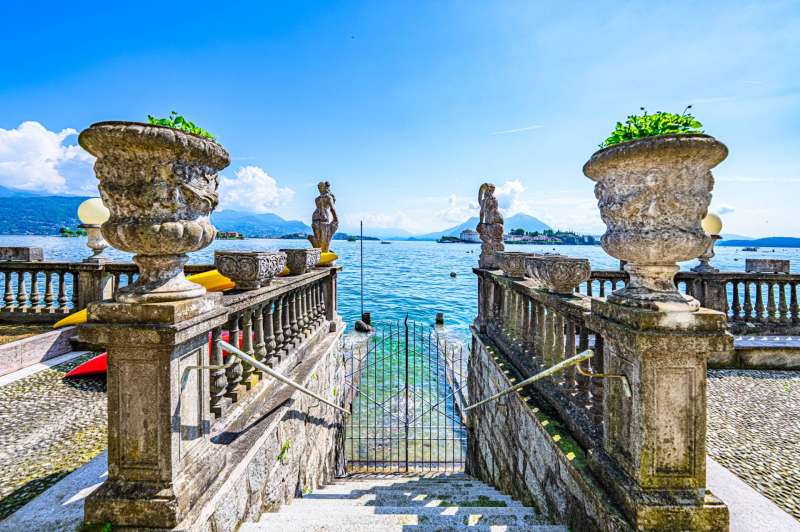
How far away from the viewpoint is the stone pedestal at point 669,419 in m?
2.14

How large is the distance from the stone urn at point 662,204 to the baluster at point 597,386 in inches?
35.1

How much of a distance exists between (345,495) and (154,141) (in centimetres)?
369

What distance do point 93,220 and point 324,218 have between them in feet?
15.9

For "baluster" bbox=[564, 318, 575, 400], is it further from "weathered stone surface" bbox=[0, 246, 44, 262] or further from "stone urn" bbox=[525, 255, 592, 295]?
"weathered stone surface" bbox=[0, 246, 44, 262]

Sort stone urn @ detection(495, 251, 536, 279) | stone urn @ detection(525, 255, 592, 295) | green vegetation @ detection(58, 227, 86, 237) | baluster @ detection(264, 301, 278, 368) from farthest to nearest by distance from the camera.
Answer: green vegetation @ detection(58, 227, 86, 237), stone urn @ detection(495, 251, 536, 279), baluster @ detection(264, 301, 278, 368), stone urn @ detection(525, 255, 592, 295)

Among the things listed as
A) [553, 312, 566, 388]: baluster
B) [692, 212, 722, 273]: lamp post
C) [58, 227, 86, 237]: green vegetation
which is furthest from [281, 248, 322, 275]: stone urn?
[692, 212, 722, 273]: lamp post

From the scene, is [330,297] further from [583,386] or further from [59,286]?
[59,286]

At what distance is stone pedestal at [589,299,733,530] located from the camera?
7.02ft

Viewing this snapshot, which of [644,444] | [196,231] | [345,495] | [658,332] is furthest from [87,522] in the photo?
[658,332]

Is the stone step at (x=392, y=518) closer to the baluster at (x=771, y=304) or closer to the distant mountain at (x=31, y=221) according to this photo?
the baluster at (x=771, y=304)

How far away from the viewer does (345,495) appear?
3.83 meters

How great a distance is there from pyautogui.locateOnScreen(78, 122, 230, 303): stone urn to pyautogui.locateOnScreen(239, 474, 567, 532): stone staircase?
191cm

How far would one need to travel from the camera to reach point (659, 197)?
2236mm

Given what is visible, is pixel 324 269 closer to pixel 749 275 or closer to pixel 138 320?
pixel 138 320
